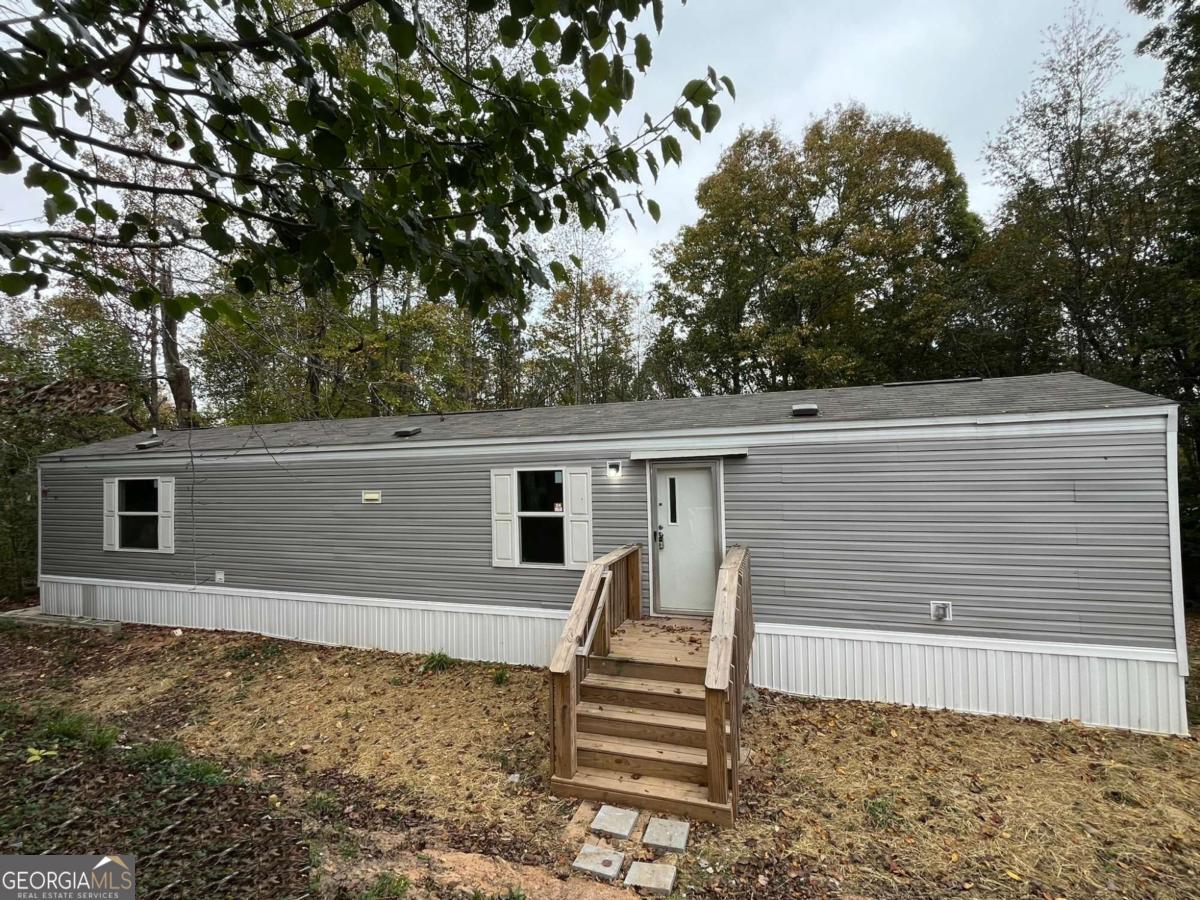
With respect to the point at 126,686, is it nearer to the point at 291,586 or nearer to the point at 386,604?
the point at 291,586

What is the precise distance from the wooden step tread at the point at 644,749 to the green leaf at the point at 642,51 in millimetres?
4408

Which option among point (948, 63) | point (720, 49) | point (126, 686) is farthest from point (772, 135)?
point (126, 686)

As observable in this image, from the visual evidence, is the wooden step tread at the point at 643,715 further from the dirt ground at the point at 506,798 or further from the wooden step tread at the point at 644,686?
the dirt ground at the point at 506,798

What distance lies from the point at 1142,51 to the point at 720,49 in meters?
12.7

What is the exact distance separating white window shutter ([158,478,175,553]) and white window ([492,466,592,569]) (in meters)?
5.90

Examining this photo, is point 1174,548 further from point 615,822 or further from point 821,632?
point 615,822

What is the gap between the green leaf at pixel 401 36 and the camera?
1.96 m

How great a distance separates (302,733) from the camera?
5.49 meters

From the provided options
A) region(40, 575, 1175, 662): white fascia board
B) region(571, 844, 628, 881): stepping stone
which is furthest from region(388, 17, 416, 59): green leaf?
region(40, 575, 1175, 662): white fascia board

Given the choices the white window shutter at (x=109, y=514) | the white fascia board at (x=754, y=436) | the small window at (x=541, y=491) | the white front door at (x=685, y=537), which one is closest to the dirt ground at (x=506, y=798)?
the white front door at (x=685, y=537)

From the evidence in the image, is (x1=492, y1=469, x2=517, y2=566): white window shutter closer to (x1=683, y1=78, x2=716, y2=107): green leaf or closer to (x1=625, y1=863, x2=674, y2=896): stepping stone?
(x1=625, y1=863, x2=674, y2=896): stepping stone

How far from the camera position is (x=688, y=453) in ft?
20.9

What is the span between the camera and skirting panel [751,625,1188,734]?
5043mm

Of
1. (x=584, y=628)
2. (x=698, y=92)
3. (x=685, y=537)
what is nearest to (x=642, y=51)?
(x=698, y=92)
